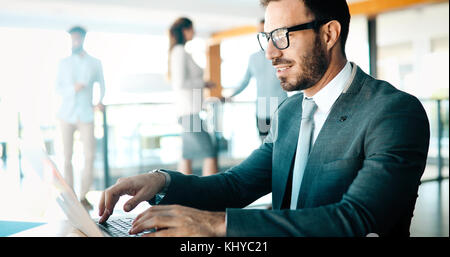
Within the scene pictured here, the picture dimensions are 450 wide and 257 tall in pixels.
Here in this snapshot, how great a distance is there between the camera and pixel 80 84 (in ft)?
11.9

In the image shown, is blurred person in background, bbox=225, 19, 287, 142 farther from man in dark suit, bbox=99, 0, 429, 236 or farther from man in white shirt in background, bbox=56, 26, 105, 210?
man in dark suit, bbox=99, 0, 429, 236

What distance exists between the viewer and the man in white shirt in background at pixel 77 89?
3.62 metres

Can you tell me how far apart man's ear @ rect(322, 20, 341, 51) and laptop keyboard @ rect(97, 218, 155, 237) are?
1.84 feet

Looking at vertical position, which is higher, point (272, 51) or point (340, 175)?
point (272, 51)

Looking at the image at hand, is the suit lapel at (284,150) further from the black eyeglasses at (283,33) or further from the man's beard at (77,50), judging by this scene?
the man's beard at (77,50)

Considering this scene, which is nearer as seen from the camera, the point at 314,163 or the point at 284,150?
the point at 314,163

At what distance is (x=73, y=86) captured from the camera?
3.62 m

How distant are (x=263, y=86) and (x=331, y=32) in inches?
93.6

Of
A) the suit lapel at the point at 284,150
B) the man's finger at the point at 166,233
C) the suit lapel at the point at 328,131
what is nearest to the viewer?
the man's finger at the point at 166,233

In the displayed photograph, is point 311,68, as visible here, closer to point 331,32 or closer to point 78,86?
point 331,32

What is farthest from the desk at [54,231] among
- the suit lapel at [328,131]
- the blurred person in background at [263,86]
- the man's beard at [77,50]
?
the man's beard at [77,50]

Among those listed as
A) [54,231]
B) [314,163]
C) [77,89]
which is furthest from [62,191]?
[77,89]

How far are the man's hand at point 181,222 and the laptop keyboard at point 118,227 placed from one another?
0.27ft

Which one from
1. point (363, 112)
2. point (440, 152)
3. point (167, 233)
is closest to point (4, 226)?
point (167, 233)
